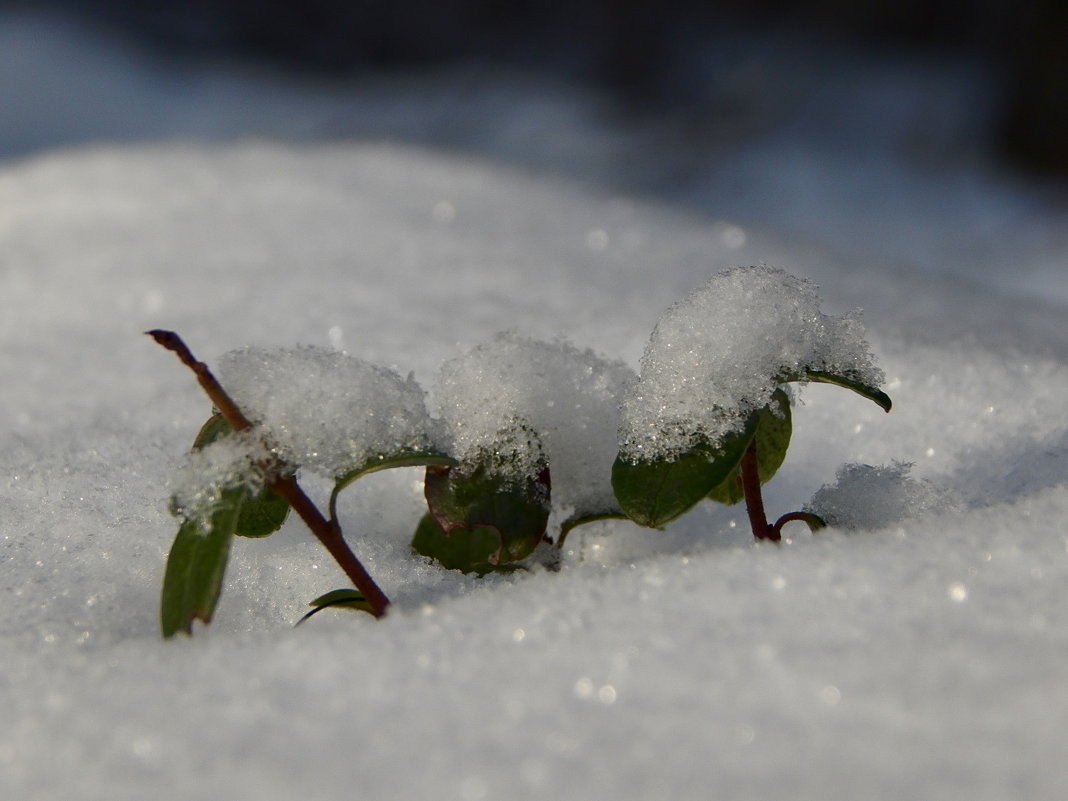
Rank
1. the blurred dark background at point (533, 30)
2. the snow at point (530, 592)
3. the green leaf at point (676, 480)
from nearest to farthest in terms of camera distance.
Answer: the snow at point (530, 592)
the green leaf at point (676, 480)
the blurred dark background at point (533, 30)

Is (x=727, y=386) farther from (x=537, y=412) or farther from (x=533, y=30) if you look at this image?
(x=533, y=30)

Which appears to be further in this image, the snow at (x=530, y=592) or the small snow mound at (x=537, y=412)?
the small snow mound at (x=537, y=412)

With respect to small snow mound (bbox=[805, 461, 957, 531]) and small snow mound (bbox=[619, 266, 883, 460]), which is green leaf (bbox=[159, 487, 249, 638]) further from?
small snow mound (bbox=[805, 461, 957, 531])

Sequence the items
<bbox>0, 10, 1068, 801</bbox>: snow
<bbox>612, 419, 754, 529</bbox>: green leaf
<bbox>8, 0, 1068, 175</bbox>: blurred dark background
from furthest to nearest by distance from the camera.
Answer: <bbox>8, 0, 1068, 175</bbox>: blurred dark background → <bbox>612, 419, 754, 529</bbox>: green leaf → <bbox>0, 10, 1068, 801</bbox>: snow

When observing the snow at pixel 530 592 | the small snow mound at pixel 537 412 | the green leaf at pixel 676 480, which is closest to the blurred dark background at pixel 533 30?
the snow at pixel 530 592

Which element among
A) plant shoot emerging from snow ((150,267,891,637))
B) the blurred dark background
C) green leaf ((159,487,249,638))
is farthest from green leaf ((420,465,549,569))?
the blurred dark background

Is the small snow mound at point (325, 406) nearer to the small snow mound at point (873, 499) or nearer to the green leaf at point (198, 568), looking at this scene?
the green leaf at point (198, 568)
